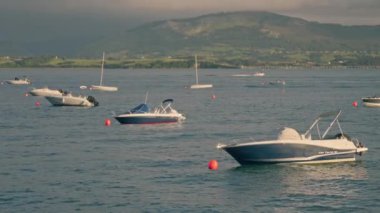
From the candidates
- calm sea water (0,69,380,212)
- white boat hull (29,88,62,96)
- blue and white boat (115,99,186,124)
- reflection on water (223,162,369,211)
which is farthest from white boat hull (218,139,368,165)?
white boat hull (29,88,62,96)

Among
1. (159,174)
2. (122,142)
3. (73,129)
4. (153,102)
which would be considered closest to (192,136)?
(122,142)

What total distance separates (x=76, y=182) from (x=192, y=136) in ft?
108

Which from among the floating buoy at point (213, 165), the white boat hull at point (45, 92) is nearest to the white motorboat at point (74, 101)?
the white boat hull at point (45, 92)

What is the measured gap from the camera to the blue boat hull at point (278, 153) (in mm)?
58994

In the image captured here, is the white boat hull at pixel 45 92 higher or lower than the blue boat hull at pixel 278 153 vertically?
higher

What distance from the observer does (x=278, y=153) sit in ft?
194

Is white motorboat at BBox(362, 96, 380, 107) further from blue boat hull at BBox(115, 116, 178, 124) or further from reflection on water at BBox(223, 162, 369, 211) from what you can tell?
reflection on water at BBox(223, 162, 369, 211)

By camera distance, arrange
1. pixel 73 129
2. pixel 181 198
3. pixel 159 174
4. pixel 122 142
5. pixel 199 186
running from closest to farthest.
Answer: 1. pixel 181 198
2. pixel 199 186
3. pixel 159 174
4. pixel 122 142
5. pixel 73 129

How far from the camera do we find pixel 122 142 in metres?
80.0

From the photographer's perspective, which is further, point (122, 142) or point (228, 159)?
point (122, 142)

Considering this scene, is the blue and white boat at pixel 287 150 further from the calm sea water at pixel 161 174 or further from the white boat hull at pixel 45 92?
the white boat hull at pixel 45 92

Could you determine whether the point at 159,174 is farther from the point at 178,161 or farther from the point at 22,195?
the point at 22,195

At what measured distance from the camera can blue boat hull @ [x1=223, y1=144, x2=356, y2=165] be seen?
2323 inches

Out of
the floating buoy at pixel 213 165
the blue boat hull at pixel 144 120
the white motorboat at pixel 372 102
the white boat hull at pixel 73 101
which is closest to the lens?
the floating buoy at pixel 213 165
